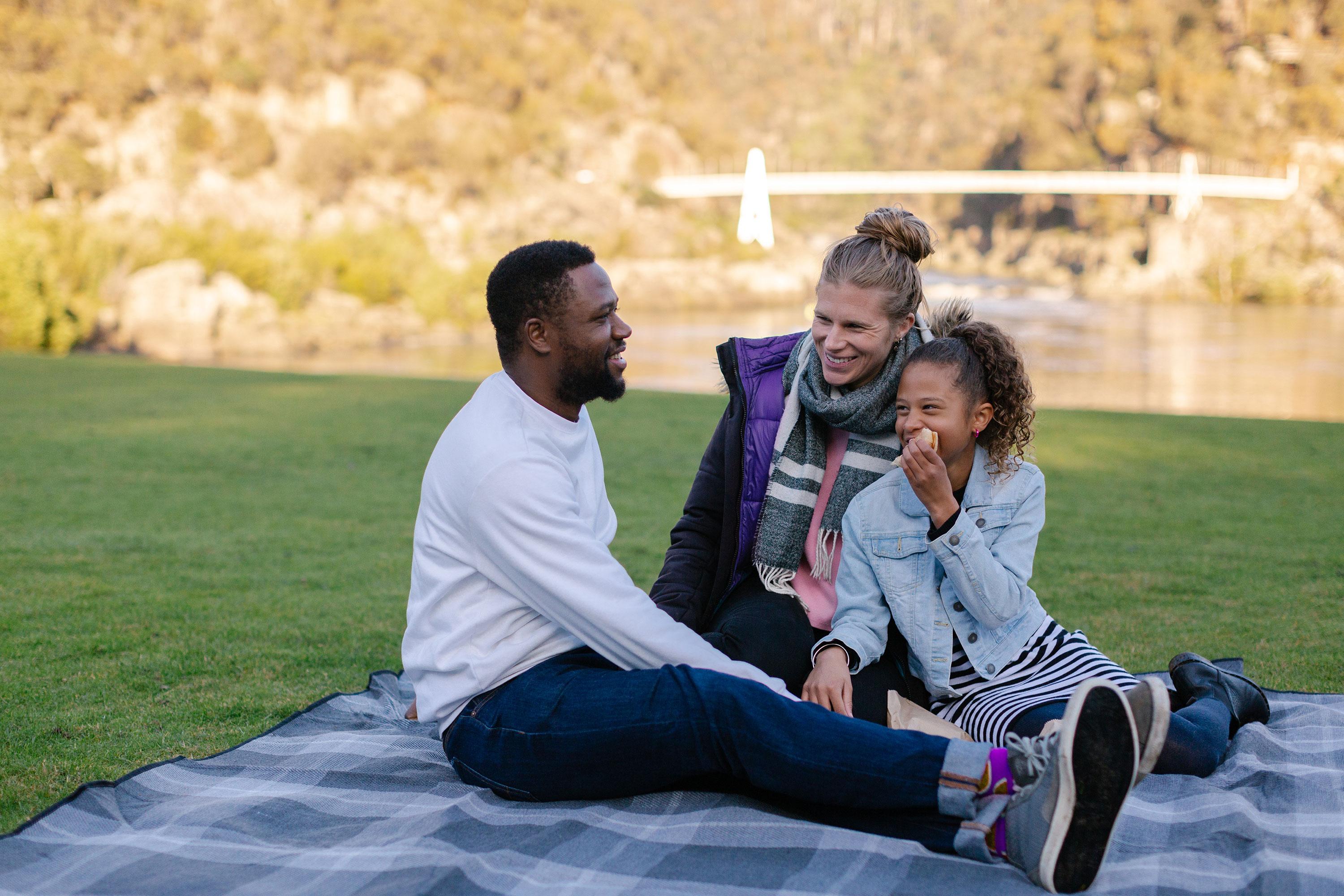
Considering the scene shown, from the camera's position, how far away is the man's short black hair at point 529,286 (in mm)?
1896

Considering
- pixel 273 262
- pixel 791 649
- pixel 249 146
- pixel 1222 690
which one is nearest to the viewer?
pixel 791 649

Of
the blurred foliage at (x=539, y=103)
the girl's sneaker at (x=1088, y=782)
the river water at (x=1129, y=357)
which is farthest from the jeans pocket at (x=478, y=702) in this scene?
the blurred foliage at (x=539, y=103)

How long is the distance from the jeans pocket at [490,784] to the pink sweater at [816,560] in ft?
2.16

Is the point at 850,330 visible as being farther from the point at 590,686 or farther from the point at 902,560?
the point at 590,686

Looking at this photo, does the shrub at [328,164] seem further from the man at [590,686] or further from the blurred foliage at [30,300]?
the man at [590,686]

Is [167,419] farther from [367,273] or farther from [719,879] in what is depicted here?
[367,273]

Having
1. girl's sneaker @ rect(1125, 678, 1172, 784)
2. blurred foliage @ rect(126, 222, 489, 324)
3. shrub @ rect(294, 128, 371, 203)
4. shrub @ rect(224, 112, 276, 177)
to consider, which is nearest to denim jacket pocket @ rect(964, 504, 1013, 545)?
girl's sneaker @ rect(1125, 678, 1172, 784)

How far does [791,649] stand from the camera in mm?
2061

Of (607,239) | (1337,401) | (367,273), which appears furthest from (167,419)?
(607,239)

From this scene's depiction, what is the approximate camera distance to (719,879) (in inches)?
62.0

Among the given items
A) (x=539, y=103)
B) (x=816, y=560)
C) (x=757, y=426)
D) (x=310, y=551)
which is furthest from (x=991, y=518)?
(x=539, y=103)

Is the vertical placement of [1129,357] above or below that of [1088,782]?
below

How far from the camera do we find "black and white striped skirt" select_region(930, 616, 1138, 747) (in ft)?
6.47

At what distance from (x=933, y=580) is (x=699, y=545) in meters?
0.53
